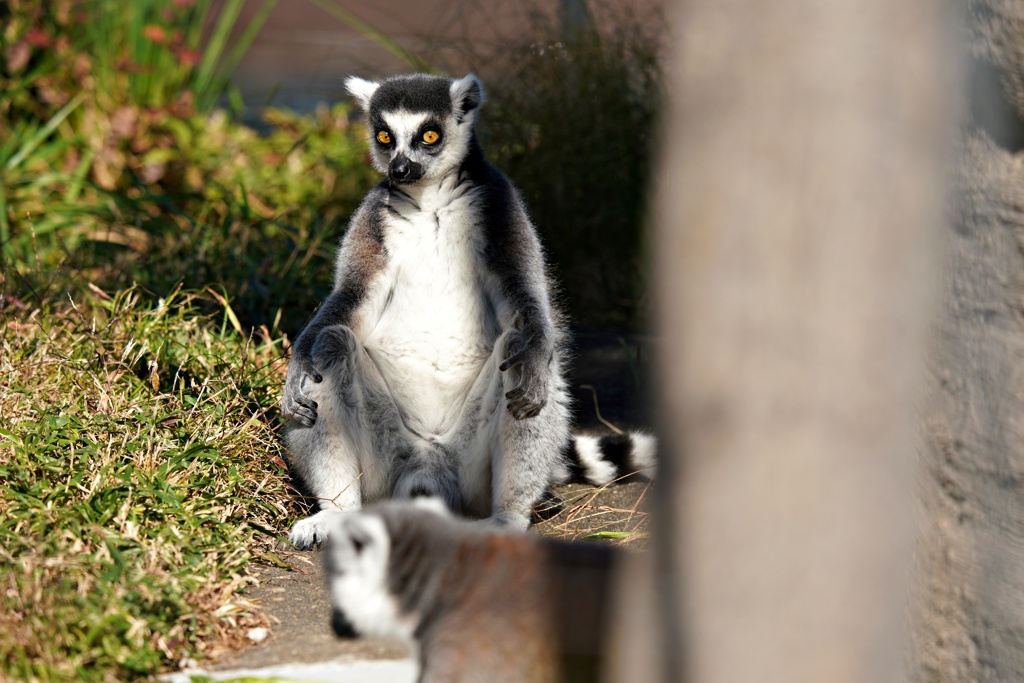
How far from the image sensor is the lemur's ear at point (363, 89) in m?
3.65

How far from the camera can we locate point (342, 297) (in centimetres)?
342

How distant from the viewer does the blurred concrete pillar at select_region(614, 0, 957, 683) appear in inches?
53.4

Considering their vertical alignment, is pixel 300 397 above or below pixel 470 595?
above

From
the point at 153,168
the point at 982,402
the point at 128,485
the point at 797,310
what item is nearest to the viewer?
the point at 797,310

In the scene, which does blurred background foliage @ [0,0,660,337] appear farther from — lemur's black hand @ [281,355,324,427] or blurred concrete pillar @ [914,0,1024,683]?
blurred concrete pillar @ [914,0,1024,683]

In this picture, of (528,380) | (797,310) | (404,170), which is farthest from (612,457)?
(797,310)

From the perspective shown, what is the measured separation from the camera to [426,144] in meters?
3.41

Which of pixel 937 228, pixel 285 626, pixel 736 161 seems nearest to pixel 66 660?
pixel 285 626

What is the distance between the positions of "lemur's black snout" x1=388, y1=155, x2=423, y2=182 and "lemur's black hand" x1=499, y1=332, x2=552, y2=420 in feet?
2.14

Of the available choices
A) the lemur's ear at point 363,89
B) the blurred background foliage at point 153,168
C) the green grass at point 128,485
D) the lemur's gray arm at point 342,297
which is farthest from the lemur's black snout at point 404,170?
the blurred background foliage at point 153,168

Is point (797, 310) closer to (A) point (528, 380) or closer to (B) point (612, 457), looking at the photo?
(A) point (528, 380)

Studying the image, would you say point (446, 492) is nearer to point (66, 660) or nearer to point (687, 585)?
point (66, 660)

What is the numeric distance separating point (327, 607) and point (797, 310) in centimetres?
185

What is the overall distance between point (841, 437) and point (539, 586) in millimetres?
937
